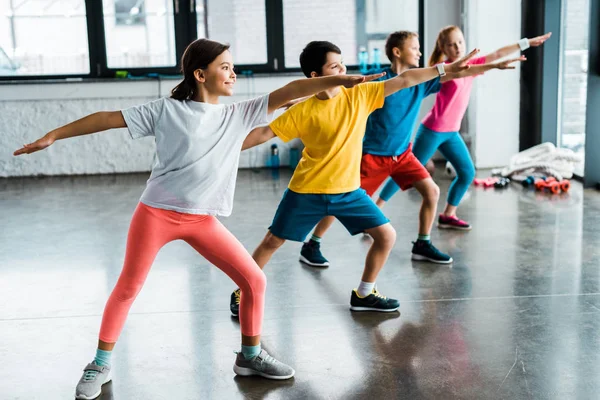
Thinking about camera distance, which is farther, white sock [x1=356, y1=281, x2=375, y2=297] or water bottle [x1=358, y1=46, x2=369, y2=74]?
water bottle [x1=358, y1=46, x2=369, y2=74]

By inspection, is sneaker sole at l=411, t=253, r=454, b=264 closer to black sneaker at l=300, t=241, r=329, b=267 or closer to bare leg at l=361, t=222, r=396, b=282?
black sneaker at l=300, t=241, r=329, b=267

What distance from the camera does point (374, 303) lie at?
329cm

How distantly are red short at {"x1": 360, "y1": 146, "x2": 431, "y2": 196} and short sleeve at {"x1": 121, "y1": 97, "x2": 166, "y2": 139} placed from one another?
66.4 inches

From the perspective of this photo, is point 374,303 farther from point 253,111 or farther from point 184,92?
point 184,92

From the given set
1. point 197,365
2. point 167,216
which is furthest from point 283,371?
point 167,216

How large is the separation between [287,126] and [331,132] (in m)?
0.18

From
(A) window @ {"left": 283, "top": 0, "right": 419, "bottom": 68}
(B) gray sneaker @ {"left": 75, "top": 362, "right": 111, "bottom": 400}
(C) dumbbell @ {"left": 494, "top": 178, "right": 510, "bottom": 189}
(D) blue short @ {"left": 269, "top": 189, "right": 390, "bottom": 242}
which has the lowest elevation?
(C) dumbbell @ {"left": 494, "top": 178, "right": 510, "bottom": 189}

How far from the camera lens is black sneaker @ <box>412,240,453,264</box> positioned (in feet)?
13.4

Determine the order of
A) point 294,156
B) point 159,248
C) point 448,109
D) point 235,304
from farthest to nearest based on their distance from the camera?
point 294,156 → point 448,109 → point 235,304 → point 159,248

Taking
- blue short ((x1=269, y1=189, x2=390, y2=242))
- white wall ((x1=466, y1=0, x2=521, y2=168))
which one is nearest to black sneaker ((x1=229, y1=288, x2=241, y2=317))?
blue short ((x1=269, y1=189, x2=390, y2=242))

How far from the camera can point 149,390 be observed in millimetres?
2523

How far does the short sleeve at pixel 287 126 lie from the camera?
295 cm

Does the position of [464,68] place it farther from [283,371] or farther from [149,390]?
[149,390]

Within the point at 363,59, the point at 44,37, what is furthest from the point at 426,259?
the point at 44,37
